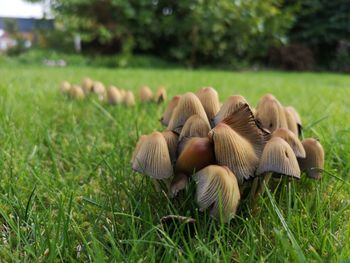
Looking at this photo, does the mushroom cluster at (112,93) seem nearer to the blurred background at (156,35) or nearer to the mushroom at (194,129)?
the mushroom at (194,129)

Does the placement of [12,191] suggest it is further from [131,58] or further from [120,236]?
[131,58]

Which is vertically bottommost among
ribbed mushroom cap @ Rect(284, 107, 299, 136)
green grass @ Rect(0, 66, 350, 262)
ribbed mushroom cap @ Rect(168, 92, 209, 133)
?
green grass @ Rect(0, 66, 350, 262)

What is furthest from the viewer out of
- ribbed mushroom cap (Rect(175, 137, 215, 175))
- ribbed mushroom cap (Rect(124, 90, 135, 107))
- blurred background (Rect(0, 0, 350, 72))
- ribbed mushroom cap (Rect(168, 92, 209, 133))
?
blurred background (Rect(0, 0, 350, 72))

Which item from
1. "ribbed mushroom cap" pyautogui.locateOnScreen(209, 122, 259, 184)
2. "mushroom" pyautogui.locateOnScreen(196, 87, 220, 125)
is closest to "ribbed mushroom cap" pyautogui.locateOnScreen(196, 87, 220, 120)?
"mushroom" pyautogui.locateOnScreen(196, 87, 220, 125)

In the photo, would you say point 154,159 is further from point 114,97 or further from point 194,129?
point 114,97

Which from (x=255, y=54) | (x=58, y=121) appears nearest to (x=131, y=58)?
(x=255, y=54)

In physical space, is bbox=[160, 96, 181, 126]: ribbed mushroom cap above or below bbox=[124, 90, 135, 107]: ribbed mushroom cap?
above

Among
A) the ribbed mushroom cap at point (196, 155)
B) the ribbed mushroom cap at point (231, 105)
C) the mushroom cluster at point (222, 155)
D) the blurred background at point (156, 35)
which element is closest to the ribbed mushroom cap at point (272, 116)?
Result: the mushroom cluster at point (222, 155)

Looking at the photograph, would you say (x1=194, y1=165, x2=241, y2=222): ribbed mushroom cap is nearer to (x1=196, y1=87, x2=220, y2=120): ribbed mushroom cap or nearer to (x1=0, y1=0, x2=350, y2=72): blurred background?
(x1=196, y1=87, x2=220, y2=120): ribbed mushroom cap
